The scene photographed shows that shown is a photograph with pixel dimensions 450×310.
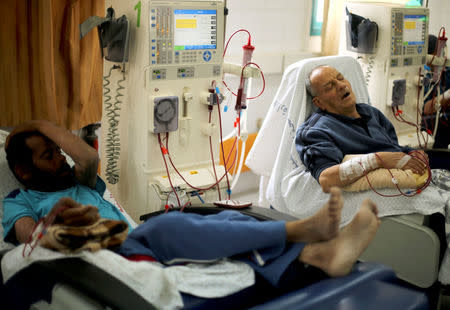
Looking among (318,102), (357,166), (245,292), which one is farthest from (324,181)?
(245,292)

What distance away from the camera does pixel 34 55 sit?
7.59 feet

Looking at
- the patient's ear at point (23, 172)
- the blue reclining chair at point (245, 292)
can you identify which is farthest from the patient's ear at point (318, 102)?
the patient's ear at point (23, 172)

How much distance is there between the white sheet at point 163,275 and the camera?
1529mm

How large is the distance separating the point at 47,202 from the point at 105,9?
41.1 inches

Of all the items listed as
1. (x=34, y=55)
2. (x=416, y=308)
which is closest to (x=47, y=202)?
(x=34, y=55)

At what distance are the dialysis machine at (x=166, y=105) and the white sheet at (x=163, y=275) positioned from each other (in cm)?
88

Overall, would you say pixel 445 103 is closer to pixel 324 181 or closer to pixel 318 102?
pixel 318 102

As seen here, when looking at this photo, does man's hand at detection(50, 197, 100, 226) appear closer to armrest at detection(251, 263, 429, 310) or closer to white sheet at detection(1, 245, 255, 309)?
white sheet at detection(1, 245, 255, 309)

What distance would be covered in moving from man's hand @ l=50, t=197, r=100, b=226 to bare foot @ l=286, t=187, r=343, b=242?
0.61m

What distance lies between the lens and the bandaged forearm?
2.43 metres

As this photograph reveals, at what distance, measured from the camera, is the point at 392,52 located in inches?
135

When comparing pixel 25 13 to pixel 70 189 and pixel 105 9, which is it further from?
pixel 70 189

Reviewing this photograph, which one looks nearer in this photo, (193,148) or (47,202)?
(47,202)

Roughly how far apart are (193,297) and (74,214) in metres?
0.43
